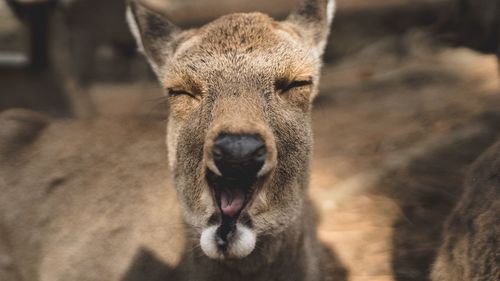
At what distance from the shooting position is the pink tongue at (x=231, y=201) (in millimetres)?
3762

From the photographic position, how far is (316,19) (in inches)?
201

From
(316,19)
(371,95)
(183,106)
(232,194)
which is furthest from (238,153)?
(371,95)

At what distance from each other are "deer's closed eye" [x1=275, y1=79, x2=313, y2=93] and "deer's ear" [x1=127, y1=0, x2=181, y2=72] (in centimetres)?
119

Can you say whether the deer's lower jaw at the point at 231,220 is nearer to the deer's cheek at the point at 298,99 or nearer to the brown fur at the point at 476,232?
the deer's cheek at the point at 298,99

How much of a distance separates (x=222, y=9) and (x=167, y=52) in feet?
24.3

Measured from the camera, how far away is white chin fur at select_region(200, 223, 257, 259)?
12.4 ft

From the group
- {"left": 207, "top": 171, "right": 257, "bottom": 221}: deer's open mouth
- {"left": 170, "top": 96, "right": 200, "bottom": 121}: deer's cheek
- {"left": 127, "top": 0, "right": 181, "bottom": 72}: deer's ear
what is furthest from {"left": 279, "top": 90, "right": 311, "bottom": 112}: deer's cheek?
{"left": 127, "top": 0, "right": 181, "bottom": 72}: deer's ear

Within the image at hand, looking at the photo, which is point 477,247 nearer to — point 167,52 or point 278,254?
point 278,254

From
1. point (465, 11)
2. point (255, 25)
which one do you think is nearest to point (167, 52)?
point (255, 25)

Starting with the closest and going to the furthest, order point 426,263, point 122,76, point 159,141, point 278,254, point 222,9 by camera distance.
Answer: point 278,254 < point 426,263 < point 159,141 < point 222,9 < point 122,76

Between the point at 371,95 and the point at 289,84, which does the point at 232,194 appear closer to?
the point at 289,84

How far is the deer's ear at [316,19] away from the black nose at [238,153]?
1654 mm

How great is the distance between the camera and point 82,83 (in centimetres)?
1028

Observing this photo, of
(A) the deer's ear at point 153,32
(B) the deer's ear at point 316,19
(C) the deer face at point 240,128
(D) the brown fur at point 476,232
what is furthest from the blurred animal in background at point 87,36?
(D) the brown fur at point 476,232
